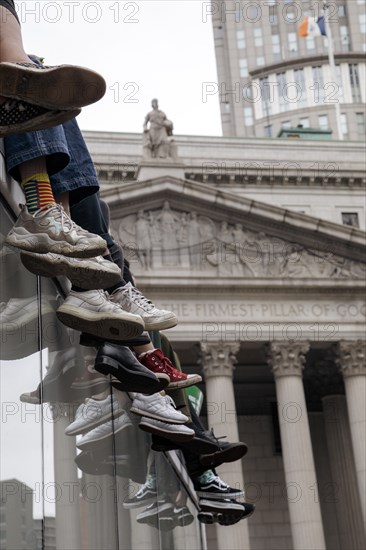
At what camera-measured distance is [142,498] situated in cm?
970

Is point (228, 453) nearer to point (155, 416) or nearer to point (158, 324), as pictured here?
point (155, 416)

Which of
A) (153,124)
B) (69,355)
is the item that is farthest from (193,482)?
(153,124)

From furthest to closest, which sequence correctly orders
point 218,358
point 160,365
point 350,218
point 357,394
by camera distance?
1. point 350,218
2. point 357,394
3. point 218,358
4. point 160,365

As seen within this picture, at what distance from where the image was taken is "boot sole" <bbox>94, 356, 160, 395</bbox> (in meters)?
6.45

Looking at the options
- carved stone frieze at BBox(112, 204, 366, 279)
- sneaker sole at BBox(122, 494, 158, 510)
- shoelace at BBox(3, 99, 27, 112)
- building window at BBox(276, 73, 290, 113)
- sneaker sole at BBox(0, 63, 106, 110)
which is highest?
building window at BBox(276, 73, 290, 113)

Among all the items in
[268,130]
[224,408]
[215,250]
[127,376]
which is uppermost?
[268,130]

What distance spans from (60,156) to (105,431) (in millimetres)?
2735

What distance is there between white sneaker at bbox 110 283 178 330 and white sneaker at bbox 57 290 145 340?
74 cm

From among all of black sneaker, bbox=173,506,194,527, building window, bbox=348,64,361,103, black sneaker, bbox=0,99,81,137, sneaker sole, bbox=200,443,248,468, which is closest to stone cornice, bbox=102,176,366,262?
black sneaker, bbox=173,506,194,527

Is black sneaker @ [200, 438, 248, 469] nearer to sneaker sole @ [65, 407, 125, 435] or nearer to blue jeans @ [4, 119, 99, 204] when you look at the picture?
sneaker sole @ [65, 407, 125, 435]

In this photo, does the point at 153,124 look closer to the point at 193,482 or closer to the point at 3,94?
the point at 193,482

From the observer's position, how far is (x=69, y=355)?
23.2ft

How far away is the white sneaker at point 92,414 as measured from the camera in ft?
23.6

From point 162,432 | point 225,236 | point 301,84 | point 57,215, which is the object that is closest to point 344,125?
point 301,84
